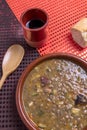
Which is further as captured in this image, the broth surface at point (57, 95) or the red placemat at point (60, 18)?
the red placemat at point (60, 18)

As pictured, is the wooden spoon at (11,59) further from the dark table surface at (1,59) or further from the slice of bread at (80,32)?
the slice of bread at (80,32)

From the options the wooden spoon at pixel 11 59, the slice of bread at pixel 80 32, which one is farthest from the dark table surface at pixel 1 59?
the slice of bread at pixel 80 32

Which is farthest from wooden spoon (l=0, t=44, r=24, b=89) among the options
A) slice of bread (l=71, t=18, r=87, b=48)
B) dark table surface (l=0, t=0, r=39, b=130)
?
slice of bread (l=71, t=18, r=87, b=48)

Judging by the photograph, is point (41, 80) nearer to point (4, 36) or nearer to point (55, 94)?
point (55, 94)

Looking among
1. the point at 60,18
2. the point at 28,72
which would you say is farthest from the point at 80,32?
the point at 28,72

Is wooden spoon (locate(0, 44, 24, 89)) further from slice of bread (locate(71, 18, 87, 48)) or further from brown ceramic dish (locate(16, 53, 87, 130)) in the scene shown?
slice of bread (locate(71, 18, 87, 48))

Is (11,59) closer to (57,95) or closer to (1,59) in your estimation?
(1,59)

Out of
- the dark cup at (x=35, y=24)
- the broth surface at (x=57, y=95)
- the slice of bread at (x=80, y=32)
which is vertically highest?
the dark cup at (x=35, y=24)
